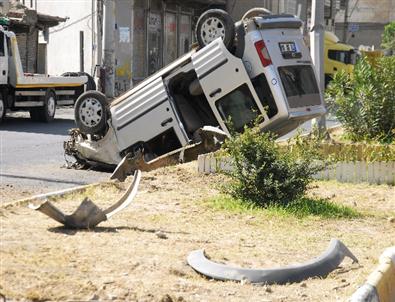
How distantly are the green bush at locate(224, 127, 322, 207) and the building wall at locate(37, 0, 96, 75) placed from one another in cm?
2784

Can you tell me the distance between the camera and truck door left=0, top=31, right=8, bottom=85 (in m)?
23.5

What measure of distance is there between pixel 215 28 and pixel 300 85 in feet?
5.35

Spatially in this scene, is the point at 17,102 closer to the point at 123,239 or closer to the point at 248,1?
the point at 123,239

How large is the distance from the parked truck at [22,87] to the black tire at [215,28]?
10.7 metres

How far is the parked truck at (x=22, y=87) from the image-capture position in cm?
2370

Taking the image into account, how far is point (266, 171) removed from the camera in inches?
368

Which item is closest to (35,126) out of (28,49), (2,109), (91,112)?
(2,109)

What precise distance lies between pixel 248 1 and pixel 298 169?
125 feet

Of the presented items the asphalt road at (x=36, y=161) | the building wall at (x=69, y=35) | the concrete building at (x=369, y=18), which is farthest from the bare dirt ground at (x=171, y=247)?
the concrete building at (x=369, y=18)

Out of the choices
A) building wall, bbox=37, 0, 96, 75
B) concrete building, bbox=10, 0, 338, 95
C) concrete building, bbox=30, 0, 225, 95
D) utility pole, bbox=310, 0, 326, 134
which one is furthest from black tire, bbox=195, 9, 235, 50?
building wall, bbox=37, 0, 96, 75

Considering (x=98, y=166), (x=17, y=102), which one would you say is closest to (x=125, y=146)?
(x=98, y=166)

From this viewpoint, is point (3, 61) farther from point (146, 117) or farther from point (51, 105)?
point (146, 117)

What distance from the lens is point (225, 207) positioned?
30.6ft

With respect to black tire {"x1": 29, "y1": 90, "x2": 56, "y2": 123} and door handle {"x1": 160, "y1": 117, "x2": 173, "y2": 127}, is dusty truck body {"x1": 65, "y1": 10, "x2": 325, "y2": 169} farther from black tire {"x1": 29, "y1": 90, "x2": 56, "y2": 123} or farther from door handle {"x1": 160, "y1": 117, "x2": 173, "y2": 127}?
black tire {"x1": 29, "y1": 90, "x2": 56, "y2": 123}
